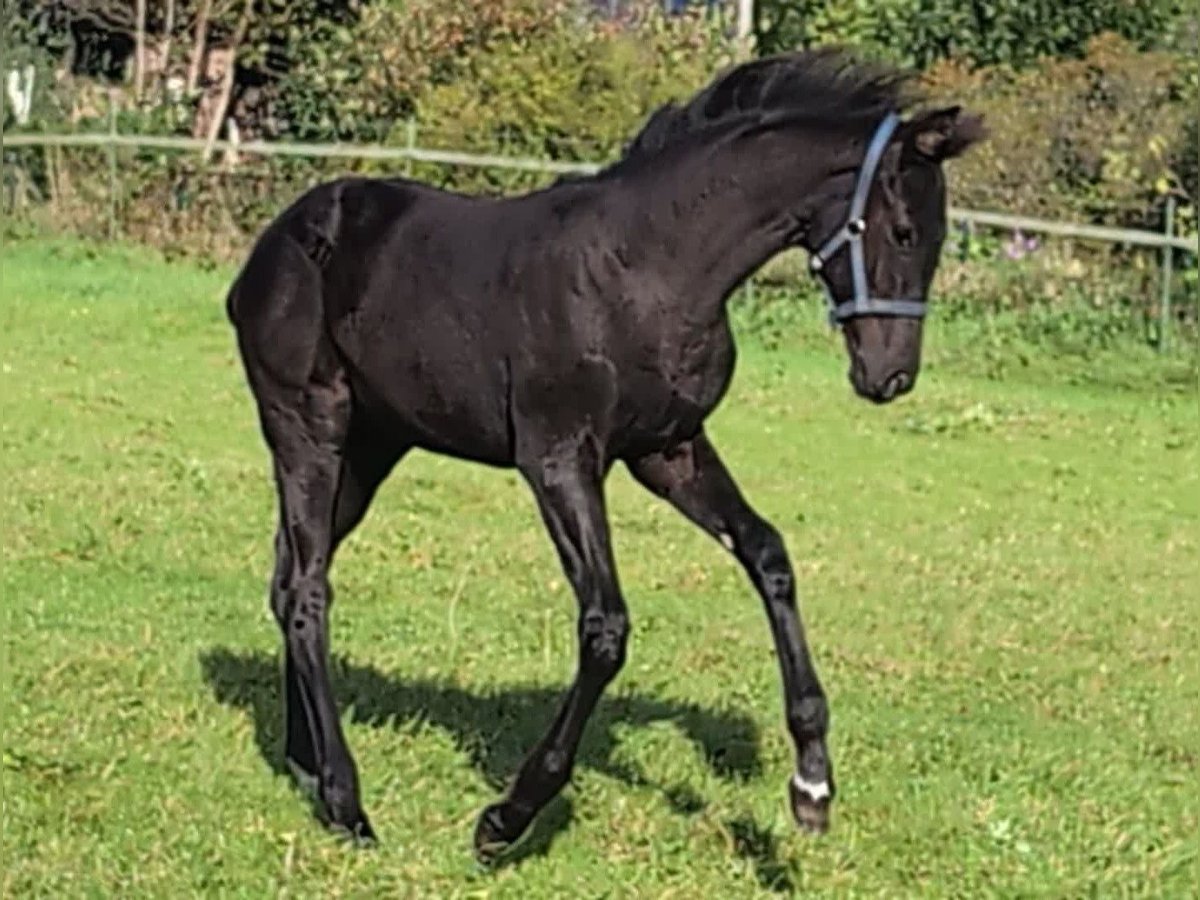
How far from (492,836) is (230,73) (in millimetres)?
19925

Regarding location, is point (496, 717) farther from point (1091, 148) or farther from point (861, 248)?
point (1091, 148)

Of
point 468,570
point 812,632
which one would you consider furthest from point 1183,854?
point 468,570

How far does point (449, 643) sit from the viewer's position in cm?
827

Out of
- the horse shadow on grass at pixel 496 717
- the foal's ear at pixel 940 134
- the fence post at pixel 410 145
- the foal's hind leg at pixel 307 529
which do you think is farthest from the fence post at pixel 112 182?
the foal's ear at pixel 940 134

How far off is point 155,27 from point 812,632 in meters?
18.5

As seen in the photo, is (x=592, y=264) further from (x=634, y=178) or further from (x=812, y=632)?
(x=812, y=632)

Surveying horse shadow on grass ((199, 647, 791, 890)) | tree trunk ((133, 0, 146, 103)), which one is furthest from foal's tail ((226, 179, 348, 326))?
tree trunk ((133, 0, 146, 103))

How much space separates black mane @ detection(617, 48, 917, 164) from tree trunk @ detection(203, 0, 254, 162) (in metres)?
18.4

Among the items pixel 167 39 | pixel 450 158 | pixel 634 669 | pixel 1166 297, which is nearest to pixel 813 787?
pixel 634 669

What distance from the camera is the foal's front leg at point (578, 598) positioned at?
542 cm

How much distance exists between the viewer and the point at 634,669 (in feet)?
26.3

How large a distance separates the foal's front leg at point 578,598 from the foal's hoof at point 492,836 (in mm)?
39

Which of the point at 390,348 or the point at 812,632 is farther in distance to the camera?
the point at 812,632

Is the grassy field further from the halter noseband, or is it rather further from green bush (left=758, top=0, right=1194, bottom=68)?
green bush (left=758, top=0, right=1194, bottom=68)
